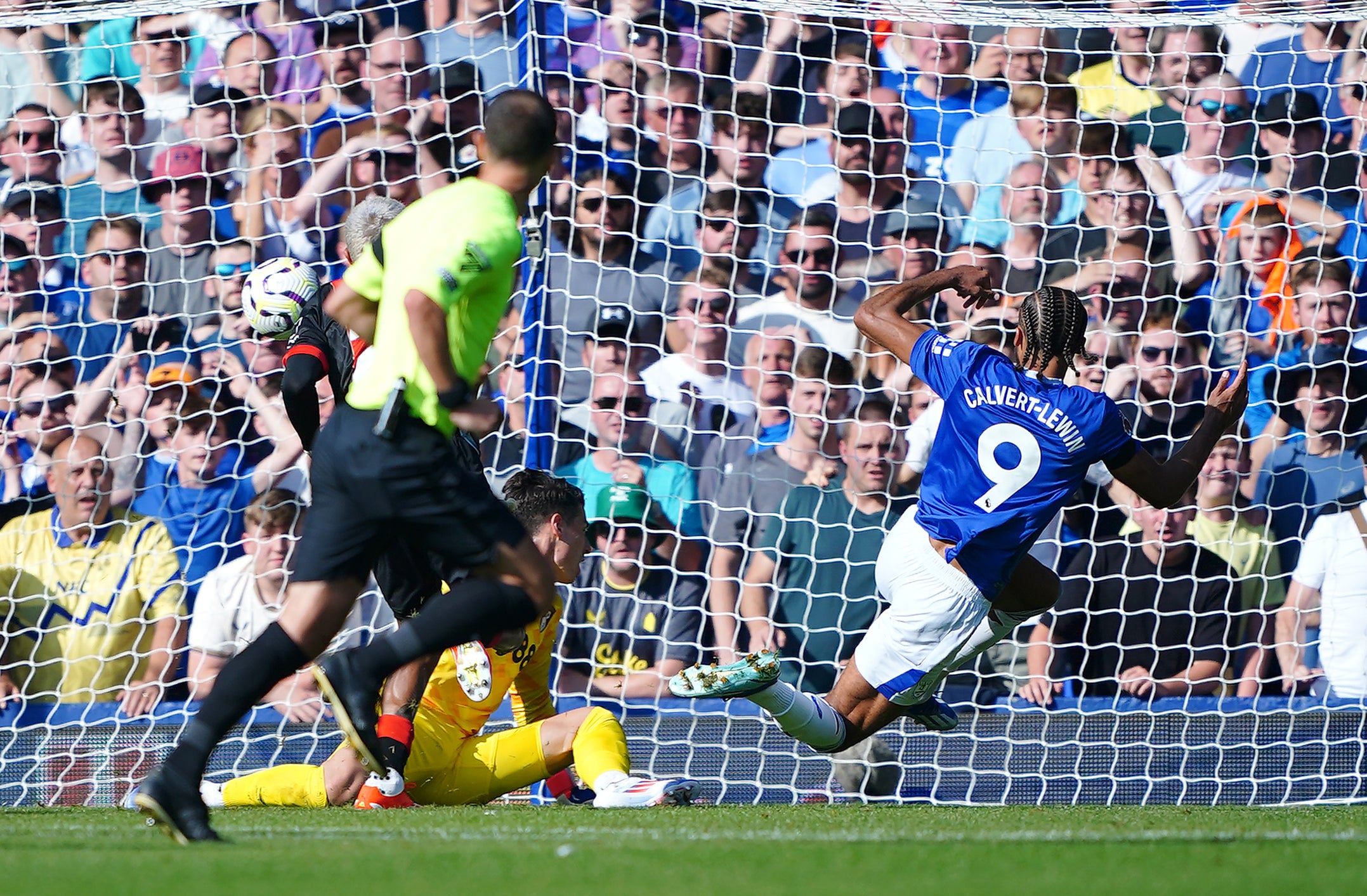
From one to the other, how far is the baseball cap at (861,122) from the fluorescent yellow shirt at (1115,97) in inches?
43.3

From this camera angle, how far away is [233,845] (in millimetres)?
3438

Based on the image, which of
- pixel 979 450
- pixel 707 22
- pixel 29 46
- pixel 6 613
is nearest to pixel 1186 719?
pixel 979 450

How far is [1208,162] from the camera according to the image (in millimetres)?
7582

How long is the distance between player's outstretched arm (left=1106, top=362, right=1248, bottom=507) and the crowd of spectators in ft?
6.25

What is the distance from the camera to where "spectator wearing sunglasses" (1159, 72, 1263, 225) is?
7.55 meters

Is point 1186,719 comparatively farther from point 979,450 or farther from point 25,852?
point 25,852

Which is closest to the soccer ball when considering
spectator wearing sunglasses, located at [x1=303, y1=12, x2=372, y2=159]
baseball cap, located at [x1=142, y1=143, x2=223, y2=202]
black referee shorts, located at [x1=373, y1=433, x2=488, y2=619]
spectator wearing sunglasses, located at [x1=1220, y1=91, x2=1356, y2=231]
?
black referee shorts, located at [x1=373, y1=433, x2=488, y2=619]

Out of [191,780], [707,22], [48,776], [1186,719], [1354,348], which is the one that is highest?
[707,22]

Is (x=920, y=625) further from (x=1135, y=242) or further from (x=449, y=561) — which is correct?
(x=1135, y=242)

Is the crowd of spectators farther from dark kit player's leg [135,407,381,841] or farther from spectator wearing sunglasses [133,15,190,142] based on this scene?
dark kit player's leg [135,407,381,841]

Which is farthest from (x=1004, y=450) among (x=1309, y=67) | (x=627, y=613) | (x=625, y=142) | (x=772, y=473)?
(x=1309, y=67)

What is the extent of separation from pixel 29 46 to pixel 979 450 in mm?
6036

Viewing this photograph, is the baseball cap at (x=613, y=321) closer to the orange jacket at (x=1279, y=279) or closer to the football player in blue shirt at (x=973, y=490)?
the football player in blue shirt at (x=973, y=490)

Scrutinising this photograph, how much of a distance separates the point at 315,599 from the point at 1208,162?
18.9 feet
